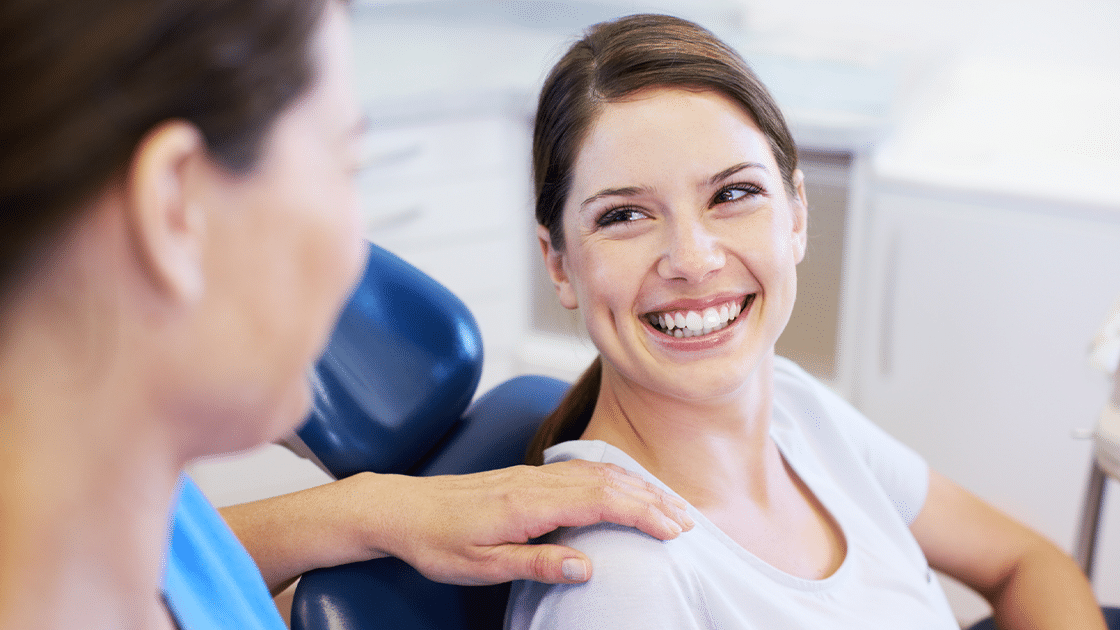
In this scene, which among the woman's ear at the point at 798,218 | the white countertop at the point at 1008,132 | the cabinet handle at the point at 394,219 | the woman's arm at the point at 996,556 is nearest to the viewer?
the woman's ear at the point at 798,218

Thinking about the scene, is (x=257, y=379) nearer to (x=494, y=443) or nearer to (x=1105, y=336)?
(x=494, y=443)

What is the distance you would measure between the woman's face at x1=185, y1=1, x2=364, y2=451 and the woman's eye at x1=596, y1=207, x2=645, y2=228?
52cm

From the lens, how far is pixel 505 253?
2637mm

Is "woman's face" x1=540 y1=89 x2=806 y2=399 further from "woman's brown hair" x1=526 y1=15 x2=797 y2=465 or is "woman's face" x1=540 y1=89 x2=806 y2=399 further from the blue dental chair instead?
the blue dental chair

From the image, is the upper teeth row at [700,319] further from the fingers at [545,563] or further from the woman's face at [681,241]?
the fingers at [545,563]

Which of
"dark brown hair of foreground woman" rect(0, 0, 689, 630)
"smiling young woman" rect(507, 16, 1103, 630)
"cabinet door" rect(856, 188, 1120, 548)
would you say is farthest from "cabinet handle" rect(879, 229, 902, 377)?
"dark brown hair of foreground woman" rect(0, 0, 689, 630)

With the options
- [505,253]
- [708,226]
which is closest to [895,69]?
[505,253]

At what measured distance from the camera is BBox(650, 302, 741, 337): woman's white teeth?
3.14 feet

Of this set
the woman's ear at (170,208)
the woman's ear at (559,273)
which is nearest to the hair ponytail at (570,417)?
Answer: the woman's ear at (559,273)

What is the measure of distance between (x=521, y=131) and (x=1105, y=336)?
1611mm

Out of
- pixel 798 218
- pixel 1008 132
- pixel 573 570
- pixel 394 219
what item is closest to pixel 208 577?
pixel 573 570

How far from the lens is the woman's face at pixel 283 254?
404mm

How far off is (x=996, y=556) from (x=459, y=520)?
0.77 metres

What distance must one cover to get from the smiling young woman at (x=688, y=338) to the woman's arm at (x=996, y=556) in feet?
0.23
